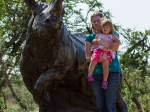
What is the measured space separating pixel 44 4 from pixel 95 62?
114 cm

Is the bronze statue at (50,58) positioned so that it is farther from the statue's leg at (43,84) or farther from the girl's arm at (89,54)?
the girl's arm at (89,54)

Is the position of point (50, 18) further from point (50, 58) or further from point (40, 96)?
point (40, 96)

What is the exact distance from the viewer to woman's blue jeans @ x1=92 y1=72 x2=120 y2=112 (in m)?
5.92

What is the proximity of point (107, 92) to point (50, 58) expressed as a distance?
0.88 metres

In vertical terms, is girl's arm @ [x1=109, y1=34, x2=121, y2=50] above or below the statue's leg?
above

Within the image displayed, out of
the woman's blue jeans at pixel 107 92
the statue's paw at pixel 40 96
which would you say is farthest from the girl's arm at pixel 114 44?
the statue's paw at pixel 40 96

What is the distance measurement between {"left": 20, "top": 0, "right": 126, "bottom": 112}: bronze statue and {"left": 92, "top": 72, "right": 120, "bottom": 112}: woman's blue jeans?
566mm

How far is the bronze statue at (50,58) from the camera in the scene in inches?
236

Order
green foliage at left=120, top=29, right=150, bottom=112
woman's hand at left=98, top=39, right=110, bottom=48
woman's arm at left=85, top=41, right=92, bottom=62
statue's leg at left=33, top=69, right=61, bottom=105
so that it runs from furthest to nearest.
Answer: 1. green foliage at left=120, top=29, right=150, bottom=112
2. statue's leg at left=33, top=69, right=61, bottom=105
3. woman's arm at left=85, top=41, right=92, bottom=62
4. woman's hand at left=98, top=39, right=110, bottom=48

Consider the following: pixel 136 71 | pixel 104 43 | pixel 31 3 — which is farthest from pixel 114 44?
pixel 136 71

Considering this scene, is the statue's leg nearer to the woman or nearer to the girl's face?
the woman

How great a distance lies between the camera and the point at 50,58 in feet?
20.4

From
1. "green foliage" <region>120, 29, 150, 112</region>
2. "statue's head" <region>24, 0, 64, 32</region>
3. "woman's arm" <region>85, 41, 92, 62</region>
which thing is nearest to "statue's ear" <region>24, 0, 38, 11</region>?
"statue's head" <region>24, 0, 64, 32</region>

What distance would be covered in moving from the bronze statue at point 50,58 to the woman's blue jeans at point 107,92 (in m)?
0.57
